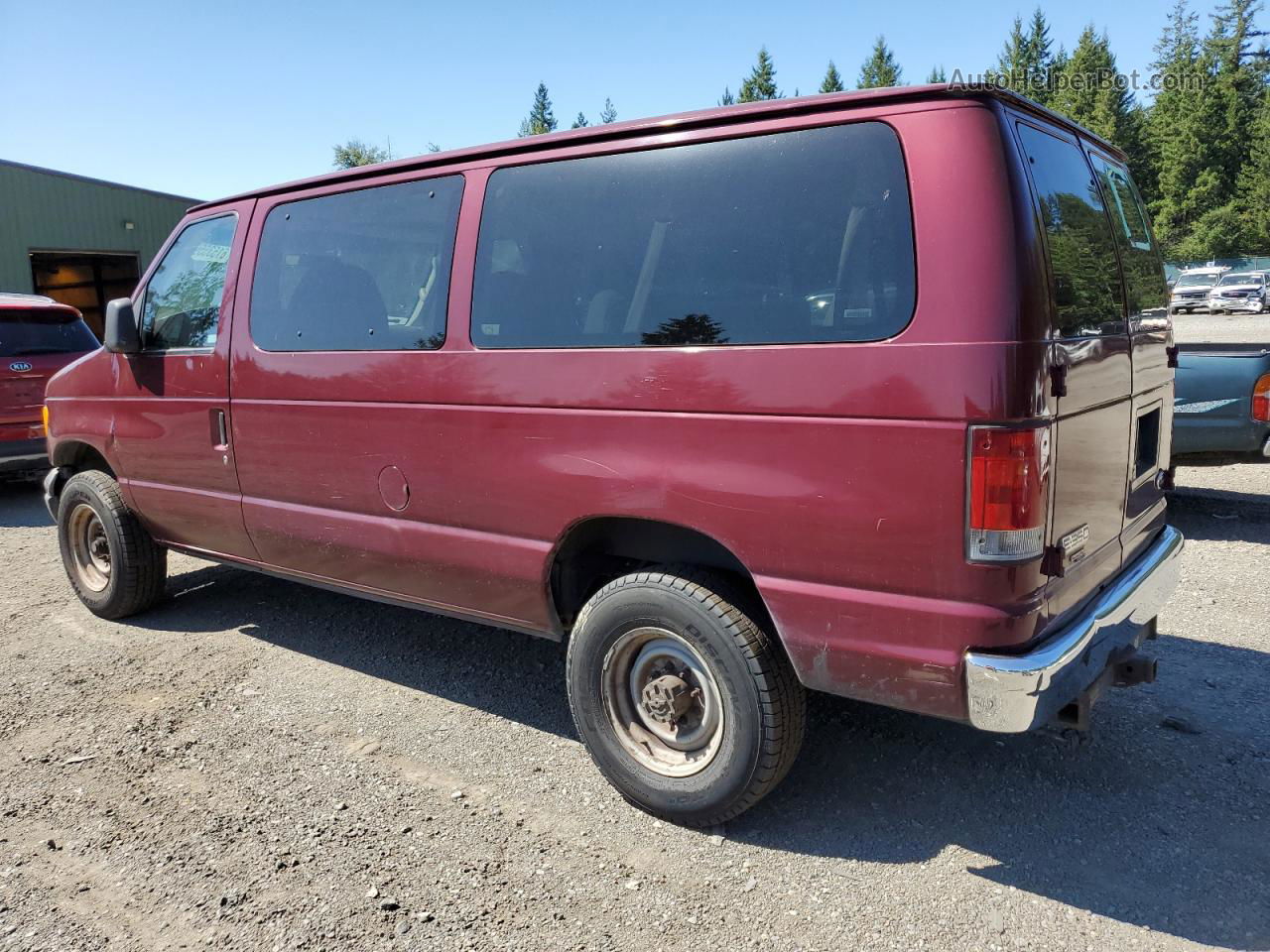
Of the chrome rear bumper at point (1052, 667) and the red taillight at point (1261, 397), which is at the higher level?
the red taillight at point (1261, 397)

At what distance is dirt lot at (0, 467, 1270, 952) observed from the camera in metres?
2.47

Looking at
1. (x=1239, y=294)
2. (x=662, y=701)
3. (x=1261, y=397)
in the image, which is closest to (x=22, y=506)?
(x=662, y=701)

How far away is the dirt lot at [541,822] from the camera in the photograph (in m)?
2.47

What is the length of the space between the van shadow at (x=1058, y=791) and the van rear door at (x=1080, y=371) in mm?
766

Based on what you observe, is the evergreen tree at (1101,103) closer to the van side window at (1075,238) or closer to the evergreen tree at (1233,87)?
the evergreen tree at (1233,87)

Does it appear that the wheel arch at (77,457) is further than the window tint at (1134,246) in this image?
Yes

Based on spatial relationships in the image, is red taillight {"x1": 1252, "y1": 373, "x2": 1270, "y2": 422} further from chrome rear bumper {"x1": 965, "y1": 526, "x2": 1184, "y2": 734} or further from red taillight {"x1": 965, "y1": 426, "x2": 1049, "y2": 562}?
red taillight {"x1": 965, "y1": 426, "x2": 1049, "y2": 562}

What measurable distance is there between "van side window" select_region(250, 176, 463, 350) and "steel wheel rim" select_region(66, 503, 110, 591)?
6.60 ft

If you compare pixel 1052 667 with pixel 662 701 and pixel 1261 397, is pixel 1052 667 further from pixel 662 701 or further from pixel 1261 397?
pixel 1261 397

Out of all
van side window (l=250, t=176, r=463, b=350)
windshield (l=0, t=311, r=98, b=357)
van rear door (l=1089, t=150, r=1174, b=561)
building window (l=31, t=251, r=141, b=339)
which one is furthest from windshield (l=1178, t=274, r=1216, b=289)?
van side window (l=250, t=176, r=463, b=350)

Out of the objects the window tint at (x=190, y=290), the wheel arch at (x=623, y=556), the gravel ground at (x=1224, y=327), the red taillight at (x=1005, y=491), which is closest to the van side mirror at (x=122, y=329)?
the window tint at (x=190, y=290)

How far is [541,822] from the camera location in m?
2.96

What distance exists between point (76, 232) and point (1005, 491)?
77.2 ft

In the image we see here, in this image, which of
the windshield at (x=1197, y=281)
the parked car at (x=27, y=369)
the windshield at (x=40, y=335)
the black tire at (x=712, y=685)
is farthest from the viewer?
the windshield at (x=1197, y=281)
